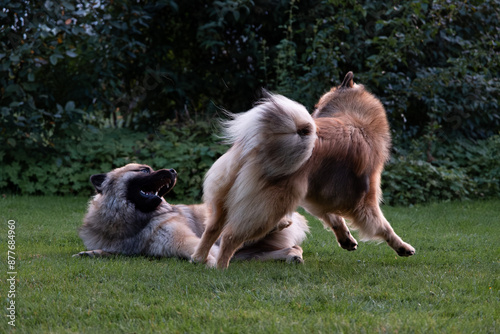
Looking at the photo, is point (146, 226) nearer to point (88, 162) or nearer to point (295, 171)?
point (295, 171)

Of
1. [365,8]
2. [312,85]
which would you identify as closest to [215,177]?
[312,85]

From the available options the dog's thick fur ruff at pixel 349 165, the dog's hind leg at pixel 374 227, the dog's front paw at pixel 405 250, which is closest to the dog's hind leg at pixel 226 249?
the dog's thick fur ruff at pixel 349 165

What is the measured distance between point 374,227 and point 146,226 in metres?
2.08

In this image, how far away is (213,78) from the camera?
10.5 meters

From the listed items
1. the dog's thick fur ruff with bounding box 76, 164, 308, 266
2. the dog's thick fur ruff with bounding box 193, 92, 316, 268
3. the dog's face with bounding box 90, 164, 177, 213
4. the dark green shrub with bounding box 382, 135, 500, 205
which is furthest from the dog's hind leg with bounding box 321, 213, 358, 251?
the dark green shrub with bounding box 382, 135, 500, 205

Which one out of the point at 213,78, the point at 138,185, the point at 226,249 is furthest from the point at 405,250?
the point at 213,78

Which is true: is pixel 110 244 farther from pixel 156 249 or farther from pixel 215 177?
pixel 215 177

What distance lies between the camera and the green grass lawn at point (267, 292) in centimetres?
305

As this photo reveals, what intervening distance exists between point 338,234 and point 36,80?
6397 mm

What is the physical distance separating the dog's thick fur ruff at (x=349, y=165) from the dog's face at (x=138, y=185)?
1495mm

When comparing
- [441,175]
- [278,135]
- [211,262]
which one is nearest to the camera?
[278,135]

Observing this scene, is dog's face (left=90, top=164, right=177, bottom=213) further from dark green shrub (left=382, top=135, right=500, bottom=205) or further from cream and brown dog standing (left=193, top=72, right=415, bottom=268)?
dark green shrub (left=382, top=135, right=500, bottom=205)

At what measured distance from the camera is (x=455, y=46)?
10273 millimetres

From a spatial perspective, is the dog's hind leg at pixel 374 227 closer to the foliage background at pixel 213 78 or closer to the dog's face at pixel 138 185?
the dog's face at pixel 138 185
